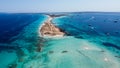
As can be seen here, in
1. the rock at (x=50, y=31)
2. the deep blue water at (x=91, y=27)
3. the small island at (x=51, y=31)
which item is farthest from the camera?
the deep blue water at (x=91, y=27)

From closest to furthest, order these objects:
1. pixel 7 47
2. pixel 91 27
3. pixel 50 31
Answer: pixel 7 47, pixel 50 31, pixel 91 27

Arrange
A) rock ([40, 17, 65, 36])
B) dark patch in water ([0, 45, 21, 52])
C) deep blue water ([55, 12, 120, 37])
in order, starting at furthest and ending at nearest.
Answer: deep blue water ([55, 12, 120, 37]), rock ([40, 17, 65, 36]), dark patch in water ([0, 45, 21, 52])

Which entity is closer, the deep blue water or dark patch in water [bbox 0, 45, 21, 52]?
dark patch in water [bbox 0, 45, 21, 52]

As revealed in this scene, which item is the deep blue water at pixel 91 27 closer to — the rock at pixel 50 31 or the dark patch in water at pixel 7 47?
the rock at pixel 50 31

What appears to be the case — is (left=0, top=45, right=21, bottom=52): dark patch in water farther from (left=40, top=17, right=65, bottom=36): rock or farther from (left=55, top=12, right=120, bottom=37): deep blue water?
→ (left=55, top=12, right=120, bottom=37): deep blue water

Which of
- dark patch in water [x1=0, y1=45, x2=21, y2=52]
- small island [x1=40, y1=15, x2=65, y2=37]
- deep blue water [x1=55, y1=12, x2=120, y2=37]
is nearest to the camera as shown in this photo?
dark patch in water [x1=0, y1=45, x2=21, y2=52]

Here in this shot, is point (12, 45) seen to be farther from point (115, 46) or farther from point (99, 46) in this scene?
point (115, 46)

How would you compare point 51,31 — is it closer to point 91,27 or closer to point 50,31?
point 50,31

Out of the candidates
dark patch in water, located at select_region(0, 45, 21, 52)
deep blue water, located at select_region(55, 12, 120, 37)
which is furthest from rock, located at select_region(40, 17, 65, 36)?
dark patch in water, located at select_region(0, 45, 21, 52)

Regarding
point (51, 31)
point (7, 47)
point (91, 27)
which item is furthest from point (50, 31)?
point (91, 27)

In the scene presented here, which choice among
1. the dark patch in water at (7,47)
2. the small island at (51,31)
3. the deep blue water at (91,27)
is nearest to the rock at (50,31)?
the small island at (51,31)

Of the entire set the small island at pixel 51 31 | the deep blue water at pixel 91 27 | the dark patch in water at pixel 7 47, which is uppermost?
the small island at pixel 51 31

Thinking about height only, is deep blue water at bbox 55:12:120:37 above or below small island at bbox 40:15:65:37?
below
